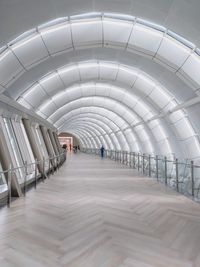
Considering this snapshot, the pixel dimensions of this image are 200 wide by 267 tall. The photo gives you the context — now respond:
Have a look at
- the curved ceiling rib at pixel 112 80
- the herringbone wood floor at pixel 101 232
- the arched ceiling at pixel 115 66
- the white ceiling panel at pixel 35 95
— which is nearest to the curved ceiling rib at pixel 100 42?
the arched ceiling at pixel 115 66

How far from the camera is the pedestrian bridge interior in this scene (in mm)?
4672

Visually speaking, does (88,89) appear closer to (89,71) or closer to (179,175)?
(89,71)

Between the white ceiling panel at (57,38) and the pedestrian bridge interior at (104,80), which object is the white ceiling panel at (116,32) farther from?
the white ceiling panel at (57,38)

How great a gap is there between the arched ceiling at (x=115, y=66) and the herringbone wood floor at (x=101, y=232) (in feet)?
17.3

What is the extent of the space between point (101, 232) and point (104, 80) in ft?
48.3

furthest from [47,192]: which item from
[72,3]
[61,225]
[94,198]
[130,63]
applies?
[130,63]

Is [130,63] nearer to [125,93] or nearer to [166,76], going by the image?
[166,76]

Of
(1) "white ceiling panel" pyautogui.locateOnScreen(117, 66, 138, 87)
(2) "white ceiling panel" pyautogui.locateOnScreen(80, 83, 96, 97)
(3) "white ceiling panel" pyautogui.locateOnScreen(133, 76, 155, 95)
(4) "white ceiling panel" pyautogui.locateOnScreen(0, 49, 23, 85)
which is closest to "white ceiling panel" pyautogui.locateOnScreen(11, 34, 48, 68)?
(4) "white ceiling panel" pyautogui.locateOnScreen(0, 49, 23, 85)

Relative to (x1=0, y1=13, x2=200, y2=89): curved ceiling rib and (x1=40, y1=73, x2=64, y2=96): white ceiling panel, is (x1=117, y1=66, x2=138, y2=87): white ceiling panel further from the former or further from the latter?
(x1=0, y1=13, x2=200, y2=89): curved ceiling rib

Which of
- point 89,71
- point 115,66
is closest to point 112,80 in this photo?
point 89,71

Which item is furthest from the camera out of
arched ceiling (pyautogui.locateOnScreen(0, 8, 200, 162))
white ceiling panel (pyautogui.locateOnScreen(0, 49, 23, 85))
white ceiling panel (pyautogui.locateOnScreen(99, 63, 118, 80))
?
white ceiling panel (pyautogui.locateOnScreen(99, 63, 118, 80))

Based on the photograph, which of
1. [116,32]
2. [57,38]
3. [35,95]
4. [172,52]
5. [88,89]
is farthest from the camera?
[88,89]

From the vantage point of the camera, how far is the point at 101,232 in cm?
541

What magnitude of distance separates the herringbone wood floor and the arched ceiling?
17.3 ft
